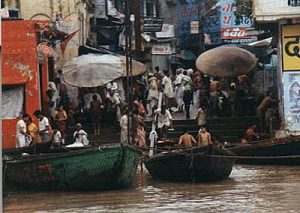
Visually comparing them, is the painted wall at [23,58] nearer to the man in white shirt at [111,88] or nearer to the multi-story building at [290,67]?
the man in white shirt at [111,88]

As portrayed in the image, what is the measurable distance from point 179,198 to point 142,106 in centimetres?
981

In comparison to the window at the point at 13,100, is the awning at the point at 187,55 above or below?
above

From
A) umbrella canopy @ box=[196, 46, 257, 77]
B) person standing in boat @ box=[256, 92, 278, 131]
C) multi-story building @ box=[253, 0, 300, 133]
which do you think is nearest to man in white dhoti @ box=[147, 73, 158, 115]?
umbrella canopy @ box=[196, 46, 257, 77]

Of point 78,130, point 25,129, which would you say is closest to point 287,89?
point 78,130

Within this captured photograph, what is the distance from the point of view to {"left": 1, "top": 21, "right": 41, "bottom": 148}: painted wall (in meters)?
20.8

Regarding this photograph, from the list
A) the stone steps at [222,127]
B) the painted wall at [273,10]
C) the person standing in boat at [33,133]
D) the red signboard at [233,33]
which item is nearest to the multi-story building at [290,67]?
the painted wall at [273,10]

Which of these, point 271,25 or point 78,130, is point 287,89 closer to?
point 271,25

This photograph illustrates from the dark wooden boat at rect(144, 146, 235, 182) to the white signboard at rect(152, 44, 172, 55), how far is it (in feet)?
70.2

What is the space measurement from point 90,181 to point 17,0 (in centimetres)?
1150

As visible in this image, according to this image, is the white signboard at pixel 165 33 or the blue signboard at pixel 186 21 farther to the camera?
the blue signboard at pixel 186 21

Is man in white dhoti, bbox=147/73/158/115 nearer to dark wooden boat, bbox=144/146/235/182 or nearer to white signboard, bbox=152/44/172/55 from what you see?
dark wooden boat, bbox=144/146/235/182

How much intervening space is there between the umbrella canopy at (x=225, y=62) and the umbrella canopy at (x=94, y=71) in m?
2.66

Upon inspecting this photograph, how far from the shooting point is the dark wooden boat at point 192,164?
15352 millimetres

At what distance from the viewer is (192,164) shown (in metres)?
15.5
